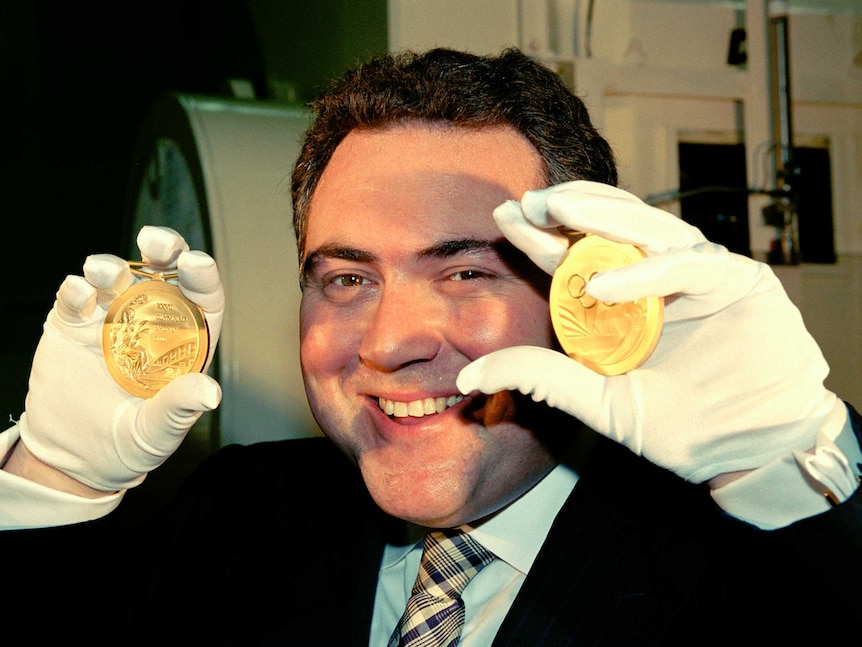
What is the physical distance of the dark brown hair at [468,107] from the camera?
49.0 inches

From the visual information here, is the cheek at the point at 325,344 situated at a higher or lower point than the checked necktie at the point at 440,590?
higher

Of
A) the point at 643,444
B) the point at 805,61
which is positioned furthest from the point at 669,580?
the point at 805,61

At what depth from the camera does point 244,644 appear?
4.36ft

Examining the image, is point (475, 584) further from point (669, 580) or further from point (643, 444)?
point (643, 444)

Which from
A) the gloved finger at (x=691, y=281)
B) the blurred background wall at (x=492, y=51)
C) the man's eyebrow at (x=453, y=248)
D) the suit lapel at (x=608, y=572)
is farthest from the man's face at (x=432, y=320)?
the blurred background wall at (x=492, y=51)

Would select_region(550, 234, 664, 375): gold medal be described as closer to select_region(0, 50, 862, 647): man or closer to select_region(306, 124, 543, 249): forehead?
select_region(0, 50, 862, 647): man

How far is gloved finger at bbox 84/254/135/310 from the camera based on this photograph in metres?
1.13

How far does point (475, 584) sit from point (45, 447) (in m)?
0.67

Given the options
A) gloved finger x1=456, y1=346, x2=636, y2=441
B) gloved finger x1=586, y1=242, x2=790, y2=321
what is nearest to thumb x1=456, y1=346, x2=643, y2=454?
gloved finger x1=456, y1=346, x2=636, y2=441

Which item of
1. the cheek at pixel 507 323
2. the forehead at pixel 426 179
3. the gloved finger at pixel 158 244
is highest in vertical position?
the forehead at pixel 426 179

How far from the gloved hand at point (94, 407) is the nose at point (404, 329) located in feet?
0.80

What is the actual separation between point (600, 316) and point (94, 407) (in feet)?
2.50

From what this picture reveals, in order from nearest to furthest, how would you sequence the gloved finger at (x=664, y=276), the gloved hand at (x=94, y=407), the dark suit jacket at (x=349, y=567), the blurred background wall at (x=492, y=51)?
the gloved finger at (x=664, y=276), the dark suit jacket at (x=349, y=567), the gloved hand at (x=94, y=407), the blurred background wall at (x=492, y=51)

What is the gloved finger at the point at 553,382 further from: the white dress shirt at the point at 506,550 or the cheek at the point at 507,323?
the white dress shirt at the point at 506,550
